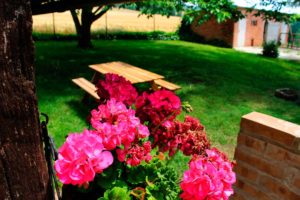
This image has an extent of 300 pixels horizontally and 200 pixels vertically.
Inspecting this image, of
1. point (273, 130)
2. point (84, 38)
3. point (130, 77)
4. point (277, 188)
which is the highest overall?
point (84, 38)

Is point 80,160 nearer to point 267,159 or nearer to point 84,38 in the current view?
point 267,159

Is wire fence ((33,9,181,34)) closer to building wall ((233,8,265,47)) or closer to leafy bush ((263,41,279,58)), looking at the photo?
building wall ((233,8,265,47))

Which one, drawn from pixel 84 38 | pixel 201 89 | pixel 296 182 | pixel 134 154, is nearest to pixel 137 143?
pixel 134 154

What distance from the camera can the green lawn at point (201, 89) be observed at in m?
5.34

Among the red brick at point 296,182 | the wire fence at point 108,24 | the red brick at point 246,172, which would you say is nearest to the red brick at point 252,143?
the red brick at point 246,172

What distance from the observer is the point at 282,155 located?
2.08m

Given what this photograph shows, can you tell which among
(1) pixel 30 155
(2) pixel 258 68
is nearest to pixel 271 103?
(2) pixel 258 68

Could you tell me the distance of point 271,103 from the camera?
7191 millimetres

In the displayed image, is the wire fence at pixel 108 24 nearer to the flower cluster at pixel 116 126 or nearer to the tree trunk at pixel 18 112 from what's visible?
the flower cluster at pixel 116 126

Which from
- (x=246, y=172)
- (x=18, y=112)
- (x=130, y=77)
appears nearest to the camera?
(x=18, y=112)

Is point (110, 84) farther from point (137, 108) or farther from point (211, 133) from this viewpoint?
point (211, 133)

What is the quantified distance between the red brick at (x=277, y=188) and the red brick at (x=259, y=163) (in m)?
0.06

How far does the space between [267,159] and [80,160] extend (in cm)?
171

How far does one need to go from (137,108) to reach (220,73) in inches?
355
